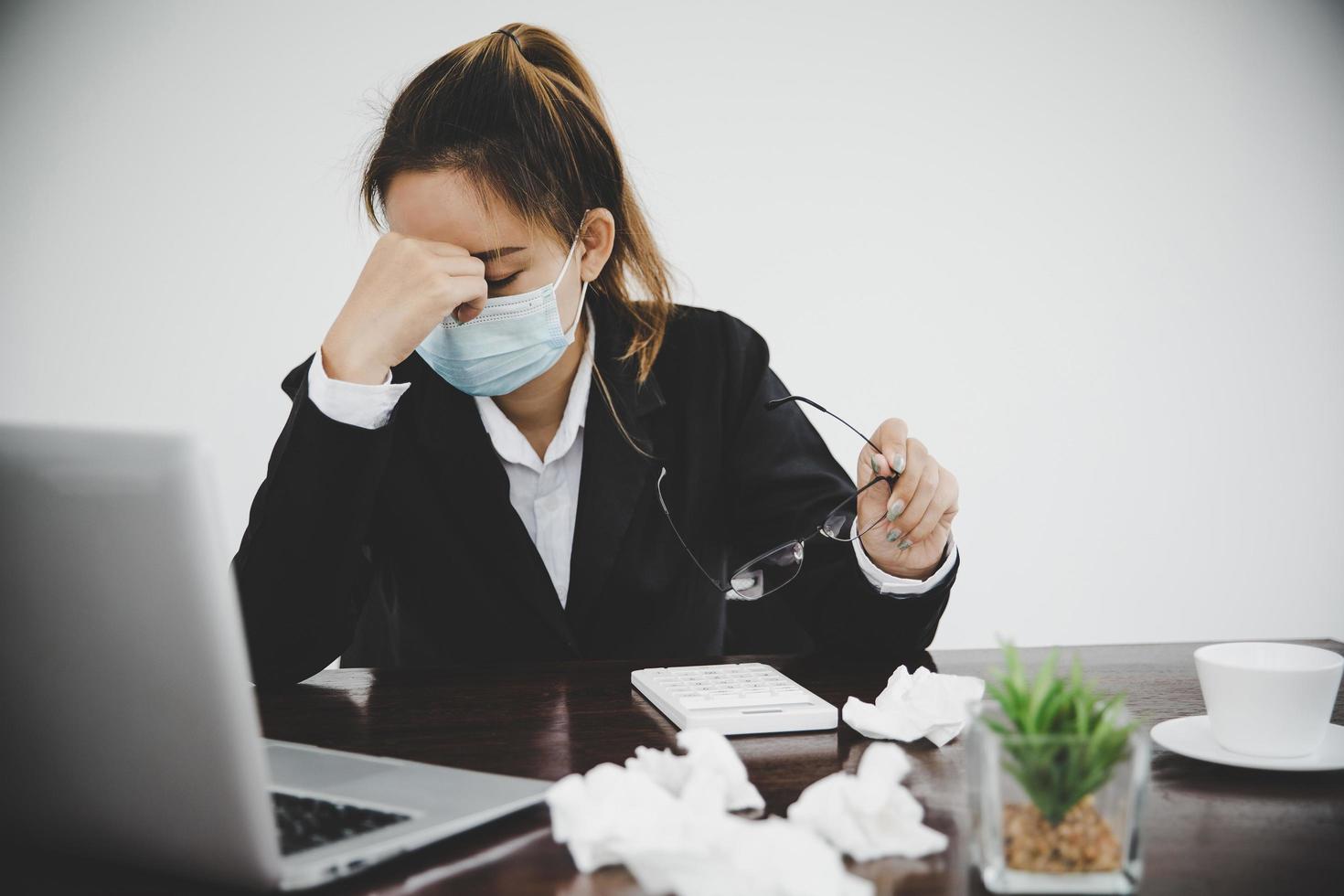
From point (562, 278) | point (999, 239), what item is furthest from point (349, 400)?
point (999, 239)

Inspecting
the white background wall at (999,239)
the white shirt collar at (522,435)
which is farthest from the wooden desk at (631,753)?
the white background wall at (999,239)

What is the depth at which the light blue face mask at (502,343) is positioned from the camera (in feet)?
4.38

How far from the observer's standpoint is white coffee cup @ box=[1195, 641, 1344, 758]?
2.27ft

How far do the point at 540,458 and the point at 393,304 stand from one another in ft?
1.29

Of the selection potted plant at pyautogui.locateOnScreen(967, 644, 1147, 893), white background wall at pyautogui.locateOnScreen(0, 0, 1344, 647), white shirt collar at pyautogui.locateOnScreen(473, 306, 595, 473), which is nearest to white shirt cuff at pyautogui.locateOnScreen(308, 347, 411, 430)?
white shirt collar at pyautogui.locateOnScreen(473, 306, 595, 473)

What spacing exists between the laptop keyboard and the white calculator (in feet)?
0.98

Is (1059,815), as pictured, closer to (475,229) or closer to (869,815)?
(869,815)

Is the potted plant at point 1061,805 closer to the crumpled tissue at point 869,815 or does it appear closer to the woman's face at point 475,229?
the crumpled tissue at point 869,815

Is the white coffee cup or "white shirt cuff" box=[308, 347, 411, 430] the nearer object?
the white coffee cup

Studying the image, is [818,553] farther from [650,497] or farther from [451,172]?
[451,172]

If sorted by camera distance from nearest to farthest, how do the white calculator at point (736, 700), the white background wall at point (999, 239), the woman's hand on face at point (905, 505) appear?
the white calculator at point (736, 700) < the woman's hand on face at point (905, 505) < the white background wall at point (999, 239)

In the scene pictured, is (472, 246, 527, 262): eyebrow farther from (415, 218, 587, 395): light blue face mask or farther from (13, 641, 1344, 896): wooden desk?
(13, 641, 1344, 896): wooden desk

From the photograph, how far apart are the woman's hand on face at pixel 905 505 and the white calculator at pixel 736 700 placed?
0.23m

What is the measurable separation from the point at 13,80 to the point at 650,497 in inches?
77.6
